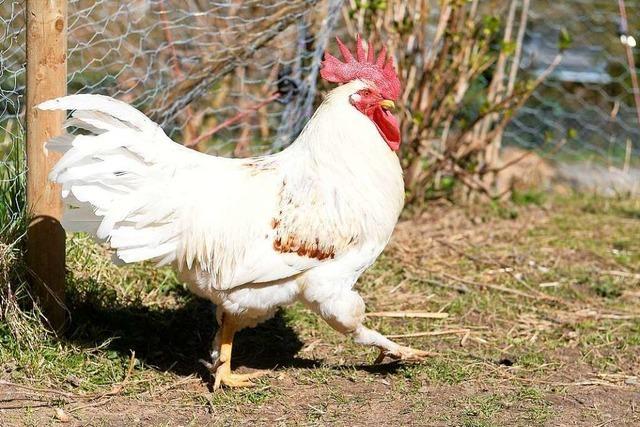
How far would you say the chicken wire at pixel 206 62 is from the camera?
5289mm

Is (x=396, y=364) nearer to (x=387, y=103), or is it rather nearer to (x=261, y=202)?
(x=261, y=202)

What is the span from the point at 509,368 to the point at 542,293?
118 cm

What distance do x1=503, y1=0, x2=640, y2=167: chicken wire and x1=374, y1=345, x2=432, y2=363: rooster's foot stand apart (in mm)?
4861

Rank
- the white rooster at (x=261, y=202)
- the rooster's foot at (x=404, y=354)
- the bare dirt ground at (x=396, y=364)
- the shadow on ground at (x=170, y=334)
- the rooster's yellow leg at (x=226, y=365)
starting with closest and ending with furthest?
the white rooster at (x=261, y=202), the bare dirt ground at (x=396, y=364), the rooster's yellow leg at (x=226, y=365), the rooster's foot at (x=404, y=354), the shadow on ground at (x=170, y=334)

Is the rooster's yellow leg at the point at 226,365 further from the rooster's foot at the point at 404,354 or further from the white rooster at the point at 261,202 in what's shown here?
the rooster's foot at the point at 404,354

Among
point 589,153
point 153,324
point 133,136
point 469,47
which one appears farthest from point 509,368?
point 589,153

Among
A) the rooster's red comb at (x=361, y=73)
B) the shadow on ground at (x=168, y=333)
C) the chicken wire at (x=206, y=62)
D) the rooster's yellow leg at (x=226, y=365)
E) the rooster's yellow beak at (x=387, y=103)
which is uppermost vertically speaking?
the rooster's red comb at (x=361, y=73)

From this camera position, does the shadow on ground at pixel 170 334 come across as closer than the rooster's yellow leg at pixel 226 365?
No

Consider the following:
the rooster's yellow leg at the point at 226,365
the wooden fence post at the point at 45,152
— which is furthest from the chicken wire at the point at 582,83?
the wooden fence post at the point at 45,152

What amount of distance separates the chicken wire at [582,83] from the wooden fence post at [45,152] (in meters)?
5.64

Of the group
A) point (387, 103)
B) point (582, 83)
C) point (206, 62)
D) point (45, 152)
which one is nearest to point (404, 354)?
point (387, 103)

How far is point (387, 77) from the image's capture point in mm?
3826

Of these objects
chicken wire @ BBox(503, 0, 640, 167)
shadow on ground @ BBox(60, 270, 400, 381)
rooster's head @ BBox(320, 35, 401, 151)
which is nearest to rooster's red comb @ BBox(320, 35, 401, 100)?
rooster's head @ BBox(320, 35, 401, 151)

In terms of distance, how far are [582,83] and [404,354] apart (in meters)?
6.78
